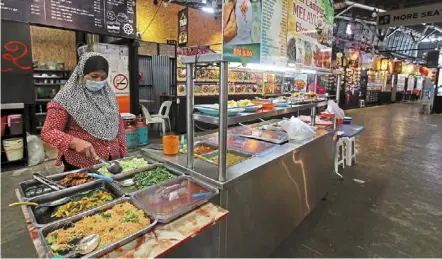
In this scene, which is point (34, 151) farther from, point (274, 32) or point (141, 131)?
point (274, 32)

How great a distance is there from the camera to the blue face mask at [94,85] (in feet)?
5.71

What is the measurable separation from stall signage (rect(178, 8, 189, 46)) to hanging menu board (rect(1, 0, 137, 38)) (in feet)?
5.10

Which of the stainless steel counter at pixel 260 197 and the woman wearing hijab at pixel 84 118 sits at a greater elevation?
the woman wearing hijab at pixel 84 118

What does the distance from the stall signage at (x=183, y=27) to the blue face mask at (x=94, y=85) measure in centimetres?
547

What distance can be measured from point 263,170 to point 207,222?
756 millimetres

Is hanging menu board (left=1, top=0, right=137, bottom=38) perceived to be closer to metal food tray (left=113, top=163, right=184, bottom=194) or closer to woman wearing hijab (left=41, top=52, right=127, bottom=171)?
woman wearing hijab (left=41, top=52, right=127, bottom=171)

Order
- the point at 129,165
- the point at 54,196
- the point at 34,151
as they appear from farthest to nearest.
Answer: the point at 34,151
the point at 129,165
the point at 54,196

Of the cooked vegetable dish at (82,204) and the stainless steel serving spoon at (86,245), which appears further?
the cooked vegetable dish at (82,204)

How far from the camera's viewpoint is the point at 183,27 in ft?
22.7

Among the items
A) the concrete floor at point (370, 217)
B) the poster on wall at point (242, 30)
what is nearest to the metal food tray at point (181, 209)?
the poster on wall at point (242, 30)

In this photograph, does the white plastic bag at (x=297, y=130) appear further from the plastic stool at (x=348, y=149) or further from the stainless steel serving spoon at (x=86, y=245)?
the plastic stool at (x=348, y=149)

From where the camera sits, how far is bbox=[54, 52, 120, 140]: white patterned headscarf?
67.1 inches

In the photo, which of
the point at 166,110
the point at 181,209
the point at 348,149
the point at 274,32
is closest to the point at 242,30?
the point at 274,32

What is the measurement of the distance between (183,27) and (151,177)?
6120 mm
